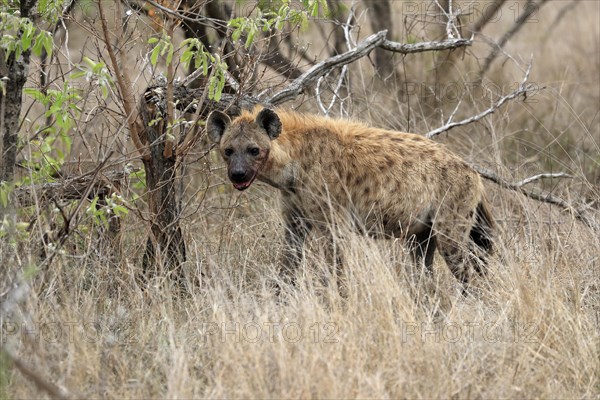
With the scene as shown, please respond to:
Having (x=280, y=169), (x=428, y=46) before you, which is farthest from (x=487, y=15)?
(x=280, y=169)

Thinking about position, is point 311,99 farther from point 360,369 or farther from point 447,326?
point 360,369

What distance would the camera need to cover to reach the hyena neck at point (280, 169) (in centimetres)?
619

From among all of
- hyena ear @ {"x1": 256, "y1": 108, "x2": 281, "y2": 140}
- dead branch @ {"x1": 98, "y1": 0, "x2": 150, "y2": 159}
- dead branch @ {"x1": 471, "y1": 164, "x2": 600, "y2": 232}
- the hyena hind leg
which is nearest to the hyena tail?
the hyena hind leg

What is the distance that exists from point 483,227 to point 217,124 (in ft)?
6.20

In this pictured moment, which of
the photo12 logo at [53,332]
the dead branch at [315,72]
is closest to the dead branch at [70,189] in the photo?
the photo12 logo at [53,332]

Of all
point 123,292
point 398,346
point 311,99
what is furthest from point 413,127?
point 398,346

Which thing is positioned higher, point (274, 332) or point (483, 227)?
point (483, 227)

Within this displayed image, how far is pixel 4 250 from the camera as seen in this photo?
18.8 feet

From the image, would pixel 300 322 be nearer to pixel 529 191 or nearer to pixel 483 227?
pixel 483 227

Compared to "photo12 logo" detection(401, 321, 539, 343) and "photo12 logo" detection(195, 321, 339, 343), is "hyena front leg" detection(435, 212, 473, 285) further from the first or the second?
"photo12 logo" detection(195, 321, 339, 343)

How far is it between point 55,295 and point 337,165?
2007 mm

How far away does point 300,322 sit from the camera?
4914 mm

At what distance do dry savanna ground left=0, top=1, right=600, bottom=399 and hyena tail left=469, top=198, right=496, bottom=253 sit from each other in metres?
0.15

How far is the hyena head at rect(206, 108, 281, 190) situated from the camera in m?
6.02
